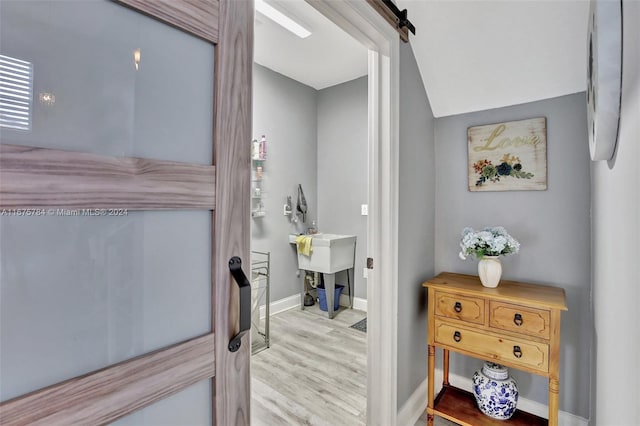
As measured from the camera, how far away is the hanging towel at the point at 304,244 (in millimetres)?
3626

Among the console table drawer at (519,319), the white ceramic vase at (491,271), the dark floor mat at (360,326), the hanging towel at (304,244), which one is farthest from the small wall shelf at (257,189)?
the console table drawer at (519,319)

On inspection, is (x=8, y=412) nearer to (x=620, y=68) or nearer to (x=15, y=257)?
(x=15, y=257)

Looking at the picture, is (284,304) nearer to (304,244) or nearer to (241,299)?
(304,244)

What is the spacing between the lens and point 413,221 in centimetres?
188

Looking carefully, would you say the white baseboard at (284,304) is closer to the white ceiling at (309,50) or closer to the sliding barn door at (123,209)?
the white ceiling at (309,50)

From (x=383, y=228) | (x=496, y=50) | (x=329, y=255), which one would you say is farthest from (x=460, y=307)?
(x=329, y=255)

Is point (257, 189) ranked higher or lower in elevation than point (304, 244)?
higher

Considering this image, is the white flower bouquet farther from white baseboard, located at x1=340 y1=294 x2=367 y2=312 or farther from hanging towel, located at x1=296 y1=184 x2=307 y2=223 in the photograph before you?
hanging towel, located at x1=296 y1=184 x2=307 y2=223

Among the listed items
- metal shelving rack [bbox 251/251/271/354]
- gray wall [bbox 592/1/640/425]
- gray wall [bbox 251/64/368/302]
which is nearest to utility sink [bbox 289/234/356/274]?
gray wall [bbox 251/64/368/302]

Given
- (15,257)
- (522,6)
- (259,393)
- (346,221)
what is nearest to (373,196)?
(522,6)

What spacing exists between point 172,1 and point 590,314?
218 cm

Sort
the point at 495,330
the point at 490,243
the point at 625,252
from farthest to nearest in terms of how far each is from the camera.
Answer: the point at 490,243, the point at 495,330, the point at 625,252

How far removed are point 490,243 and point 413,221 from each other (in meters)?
0.42

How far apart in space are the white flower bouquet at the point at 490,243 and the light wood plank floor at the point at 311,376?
105 centimetres
